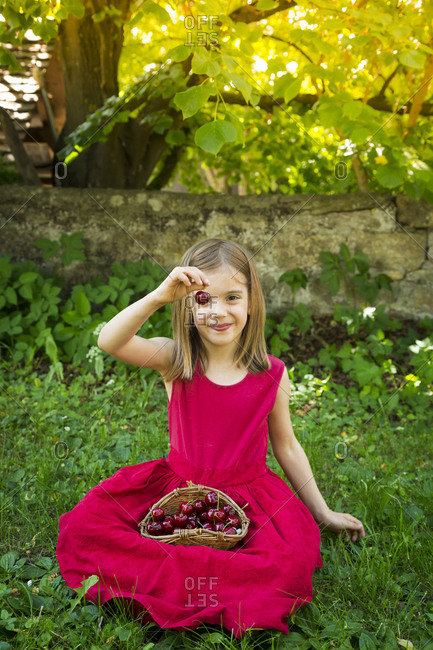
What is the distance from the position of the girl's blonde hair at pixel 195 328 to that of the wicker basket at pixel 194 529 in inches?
14.2

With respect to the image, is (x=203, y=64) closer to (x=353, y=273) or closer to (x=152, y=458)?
(x=152, y=458)

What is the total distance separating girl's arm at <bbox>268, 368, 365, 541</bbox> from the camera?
6.70 ft

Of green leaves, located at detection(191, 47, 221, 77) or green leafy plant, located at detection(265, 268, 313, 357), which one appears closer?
green leaves, located at detection(191, 47, 221, 77)

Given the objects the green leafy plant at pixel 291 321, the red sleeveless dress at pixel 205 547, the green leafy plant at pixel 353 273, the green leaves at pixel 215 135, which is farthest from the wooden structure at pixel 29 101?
the red sleeveless dress at pixel 205 547

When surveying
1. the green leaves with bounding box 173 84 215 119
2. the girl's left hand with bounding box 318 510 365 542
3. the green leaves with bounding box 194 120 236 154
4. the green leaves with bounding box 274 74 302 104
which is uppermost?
the green leaves with bounding box 274 74 302 104

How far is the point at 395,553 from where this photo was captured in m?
1.90

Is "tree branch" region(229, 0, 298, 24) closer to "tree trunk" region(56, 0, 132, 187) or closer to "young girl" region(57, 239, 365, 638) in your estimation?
"tree trunk" region(56, 0, 132, 187)

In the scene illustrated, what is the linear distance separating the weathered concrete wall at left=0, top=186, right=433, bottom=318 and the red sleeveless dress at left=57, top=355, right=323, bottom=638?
2399 millimetres

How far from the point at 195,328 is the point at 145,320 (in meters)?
0.29

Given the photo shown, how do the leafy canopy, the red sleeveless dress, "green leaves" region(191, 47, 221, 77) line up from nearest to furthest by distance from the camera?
the red sleeveless dress, "green leaves" region(191, 47, 221, 77), the leafy canopy

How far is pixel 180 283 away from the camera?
1.78m

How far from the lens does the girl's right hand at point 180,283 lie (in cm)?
171

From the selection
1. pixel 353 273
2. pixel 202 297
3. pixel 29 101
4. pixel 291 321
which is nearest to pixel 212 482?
pixel 202 297

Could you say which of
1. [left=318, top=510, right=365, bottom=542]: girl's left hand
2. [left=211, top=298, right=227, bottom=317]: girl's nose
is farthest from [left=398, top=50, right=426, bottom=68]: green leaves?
[left=318, top=510, right=365, bottom=542]: girl's left hand
